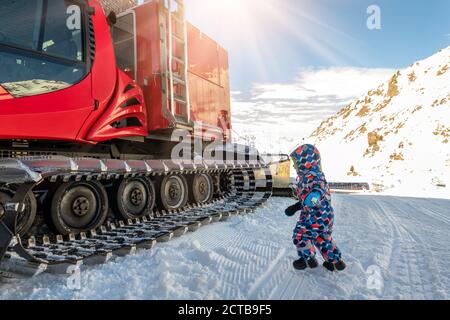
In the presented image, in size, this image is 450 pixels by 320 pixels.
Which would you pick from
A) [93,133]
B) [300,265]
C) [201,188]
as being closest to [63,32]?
[93,133]

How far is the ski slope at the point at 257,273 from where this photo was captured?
9.24ft

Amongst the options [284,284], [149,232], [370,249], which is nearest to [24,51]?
[149,232]

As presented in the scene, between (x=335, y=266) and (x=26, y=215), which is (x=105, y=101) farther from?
(x=335, y=266)

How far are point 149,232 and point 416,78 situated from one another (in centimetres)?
8418

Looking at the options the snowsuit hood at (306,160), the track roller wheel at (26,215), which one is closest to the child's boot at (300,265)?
the snowsuit hood at (306,160)

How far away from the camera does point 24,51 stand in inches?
140

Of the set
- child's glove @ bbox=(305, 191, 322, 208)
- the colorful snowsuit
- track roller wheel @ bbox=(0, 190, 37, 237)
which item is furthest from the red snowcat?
child's glove @ bbox=(305, 191, 322, 208)

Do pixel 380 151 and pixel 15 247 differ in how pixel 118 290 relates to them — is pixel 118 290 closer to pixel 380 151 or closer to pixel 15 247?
pixel 15 247

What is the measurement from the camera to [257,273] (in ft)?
10.8

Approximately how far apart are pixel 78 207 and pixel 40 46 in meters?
1.90

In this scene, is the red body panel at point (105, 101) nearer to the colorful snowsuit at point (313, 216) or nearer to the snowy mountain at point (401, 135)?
the colorful snowsuit at point (313, 216)

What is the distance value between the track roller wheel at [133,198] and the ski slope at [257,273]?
0.91m
